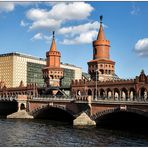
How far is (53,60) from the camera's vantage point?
122500 millimetres

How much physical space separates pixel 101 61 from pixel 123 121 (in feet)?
88.5

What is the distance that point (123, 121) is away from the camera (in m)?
79.6

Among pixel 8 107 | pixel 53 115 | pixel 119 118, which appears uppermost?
pixel 8 107

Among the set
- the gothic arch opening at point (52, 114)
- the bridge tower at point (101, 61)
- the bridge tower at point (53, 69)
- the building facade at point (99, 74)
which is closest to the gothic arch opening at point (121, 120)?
the building facade at point (99, 74)

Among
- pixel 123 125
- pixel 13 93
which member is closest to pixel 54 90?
pixel 13 93

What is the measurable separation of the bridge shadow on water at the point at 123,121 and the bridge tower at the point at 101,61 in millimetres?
24964

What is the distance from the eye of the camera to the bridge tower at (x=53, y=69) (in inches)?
4761

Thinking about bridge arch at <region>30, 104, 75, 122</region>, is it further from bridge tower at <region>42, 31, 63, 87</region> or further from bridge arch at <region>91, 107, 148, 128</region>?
bridge tower at <region>42, 31, 63, 87</region>

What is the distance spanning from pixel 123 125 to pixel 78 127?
10616 mm

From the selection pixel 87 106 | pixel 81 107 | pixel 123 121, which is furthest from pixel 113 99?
pixel 123 121

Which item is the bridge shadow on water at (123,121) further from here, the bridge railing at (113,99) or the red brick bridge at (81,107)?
the bridge railing at (113,99)

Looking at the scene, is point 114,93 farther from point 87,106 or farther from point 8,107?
point 8,107

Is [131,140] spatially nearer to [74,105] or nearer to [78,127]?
[78,127]

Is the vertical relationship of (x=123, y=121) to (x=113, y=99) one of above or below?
below
